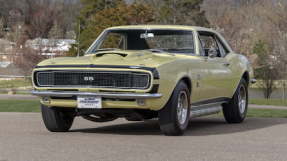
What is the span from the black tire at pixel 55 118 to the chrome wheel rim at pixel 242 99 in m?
3.79

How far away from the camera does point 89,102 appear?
983 centimetres

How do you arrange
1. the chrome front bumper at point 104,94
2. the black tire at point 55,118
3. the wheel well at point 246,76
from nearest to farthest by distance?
1. the chrome front bumper at point 104,94
2. the black tire at point 55,118
3. the wheel well at point 246,76

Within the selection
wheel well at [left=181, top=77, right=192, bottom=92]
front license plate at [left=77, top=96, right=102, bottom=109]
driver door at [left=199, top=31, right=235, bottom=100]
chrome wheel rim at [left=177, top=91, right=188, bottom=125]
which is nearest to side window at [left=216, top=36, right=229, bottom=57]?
driver door at [left=199, top=31, right=235, bottom=100]

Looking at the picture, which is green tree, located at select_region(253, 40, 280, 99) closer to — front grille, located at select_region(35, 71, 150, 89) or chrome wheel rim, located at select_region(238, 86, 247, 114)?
chrome wheel rim, located at select_region(238, 86, 247, 114)

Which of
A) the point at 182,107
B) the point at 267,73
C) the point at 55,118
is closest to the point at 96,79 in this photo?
the point at 55,118

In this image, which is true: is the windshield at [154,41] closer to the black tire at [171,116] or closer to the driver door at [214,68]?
Answer: the driver door at [214,68]

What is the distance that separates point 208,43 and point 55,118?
11.7ft

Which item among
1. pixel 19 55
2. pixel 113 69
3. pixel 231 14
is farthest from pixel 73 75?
pixel 231 14

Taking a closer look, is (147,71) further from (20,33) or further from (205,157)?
(20,33)

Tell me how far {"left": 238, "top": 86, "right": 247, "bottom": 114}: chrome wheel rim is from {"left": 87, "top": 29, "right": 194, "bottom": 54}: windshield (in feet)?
6.78

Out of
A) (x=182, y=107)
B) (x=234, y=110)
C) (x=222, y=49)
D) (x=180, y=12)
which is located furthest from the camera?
(x=180, y=12)

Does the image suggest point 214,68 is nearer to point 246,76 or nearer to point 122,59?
point 246,76

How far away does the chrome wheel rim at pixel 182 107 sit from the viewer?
10281 millimetres

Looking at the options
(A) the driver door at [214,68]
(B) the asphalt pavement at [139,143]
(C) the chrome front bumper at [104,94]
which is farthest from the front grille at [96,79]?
(A) the driver door at [214,68]
